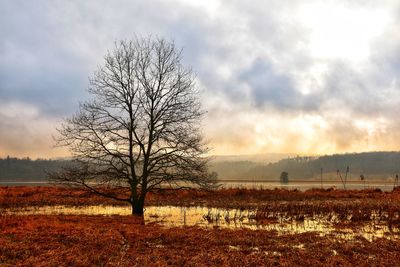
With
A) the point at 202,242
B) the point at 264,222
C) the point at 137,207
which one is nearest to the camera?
the point at 202,242

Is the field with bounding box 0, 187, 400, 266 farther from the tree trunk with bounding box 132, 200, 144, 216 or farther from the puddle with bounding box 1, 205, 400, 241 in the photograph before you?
the tree trunk with bounding box 132, 200, 144, 216

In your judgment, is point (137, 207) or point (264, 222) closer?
point (264, 222)

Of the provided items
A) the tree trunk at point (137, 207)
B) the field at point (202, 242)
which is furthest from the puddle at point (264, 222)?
the tree trunk at point (137, 207)

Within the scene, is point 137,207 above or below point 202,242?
above

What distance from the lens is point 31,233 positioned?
55.3 feet

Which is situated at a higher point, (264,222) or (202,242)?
(202,242)

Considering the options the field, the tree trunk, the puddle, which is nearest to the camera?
the field

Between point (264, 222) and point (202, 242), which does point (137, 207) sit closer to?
point (264, 222)

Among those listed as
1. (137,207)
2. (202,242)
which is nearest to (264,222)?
(202,242)

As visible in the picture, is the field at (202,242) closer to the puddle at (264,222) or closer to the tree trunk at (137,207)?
the puddle at (264,222)

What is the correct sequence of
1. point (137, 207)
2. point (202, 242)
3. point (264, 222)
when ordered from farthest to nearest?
point (137, 207) → point (264, 222) → point (202, 242)

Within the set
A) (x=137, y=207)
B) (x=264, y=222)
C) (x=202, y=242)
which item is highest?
(x=137, y=207)

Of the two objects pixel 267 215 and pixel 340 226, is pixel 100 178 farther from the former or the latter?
pixel 340 226

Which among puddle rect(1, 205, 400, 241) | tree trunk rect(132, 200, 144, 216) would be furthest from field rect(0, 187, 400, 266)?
tree trunk rect(132, 200, 144, 216)
